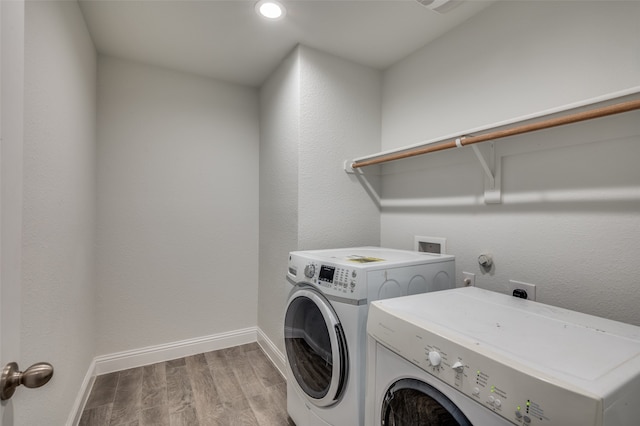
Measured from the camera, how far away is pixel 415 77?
2.04 m

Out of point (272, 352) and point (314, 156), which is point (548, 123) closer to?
point (314, 156)

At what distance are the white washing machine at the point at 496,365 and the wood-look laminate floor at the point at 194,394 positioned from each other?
3.56 feet

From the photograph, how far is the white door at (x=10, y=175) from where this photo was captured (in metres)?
0.49

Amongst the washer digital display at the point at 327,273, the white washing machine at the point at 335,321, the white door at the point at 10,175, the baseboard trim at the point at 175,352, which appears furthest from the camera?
the baseboard trim at the point at 175,352

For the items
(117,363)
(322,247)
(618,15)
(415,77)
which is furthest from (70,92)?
(618,15)

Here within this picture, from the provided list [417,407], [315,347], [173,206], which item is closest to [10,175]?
[417,407]

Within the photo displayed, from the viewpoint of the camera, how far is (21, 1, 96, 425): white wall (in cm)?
107

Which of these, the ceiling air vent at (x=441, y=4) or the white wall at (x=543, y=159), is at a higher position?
the ceiling air vent at (x=441, y=4)

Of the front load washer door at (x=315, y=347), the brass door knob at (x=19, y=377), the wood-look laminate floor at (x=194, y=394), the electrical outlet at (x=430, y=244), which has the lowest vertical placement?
the wood-look laminate floor at (x=194, y=394)

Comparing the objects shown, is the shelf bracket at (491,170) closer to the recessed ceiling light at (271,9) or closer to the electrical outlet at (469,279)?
the electrical outlet at (469,279)

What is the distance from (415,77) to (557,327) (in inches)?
68.5

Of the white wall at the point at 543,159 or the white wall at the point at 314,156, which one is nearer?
the white wall at the point at 543,159

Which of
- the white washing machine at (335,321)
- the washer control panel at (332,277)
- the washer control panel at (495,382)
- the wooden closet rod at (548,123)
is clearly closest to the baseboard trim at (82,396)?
the white washing machine at (335,321)

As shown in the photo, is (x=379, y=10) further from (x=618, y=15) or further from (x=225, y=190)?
(x=225, y=190)
